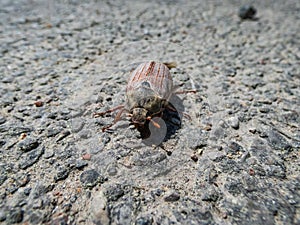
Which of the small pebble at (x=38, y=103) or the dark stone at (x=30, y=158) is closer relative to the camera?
the dark stone at (x=30, y=158)

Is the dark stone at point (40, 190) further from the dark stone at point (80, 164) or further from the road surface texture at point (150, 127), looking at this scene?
the dark stone at point (80, 164)

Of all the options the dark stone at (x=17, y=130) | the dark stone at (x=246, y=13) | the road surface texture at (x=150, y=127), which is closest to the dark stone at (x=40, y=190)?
the road surface texture at (x=150, y=127)

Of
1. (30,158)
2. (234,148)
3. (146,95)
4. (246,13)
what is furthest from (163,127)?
(246,13)

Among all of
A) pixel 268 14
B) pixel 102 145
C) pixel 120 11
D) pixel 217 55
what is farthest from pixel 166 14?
pixel 102 145

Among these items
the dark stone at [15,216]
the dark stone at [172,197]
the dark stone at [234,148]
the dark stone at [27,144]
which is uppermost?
the dark stone at [234,148]

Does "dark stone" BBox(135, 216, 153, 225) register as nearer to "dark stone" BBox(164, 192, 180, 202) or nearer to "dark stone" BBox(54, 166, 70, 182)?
"dark stone" BBox(164, 192, 180, 202)

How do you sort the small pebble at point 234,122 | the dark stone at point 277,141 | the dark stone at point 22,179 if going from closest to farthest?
1. the dark stone at point 22,179
2. the dark stone at point 277,141
3. the small pebble at point 234,122

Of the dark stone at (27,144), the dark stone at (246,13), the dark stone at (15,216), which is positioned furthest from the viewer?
the dark stone at (246,13)

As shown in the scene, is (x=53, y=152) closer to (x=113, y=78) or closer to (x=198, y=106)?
(x=113, y=78)
